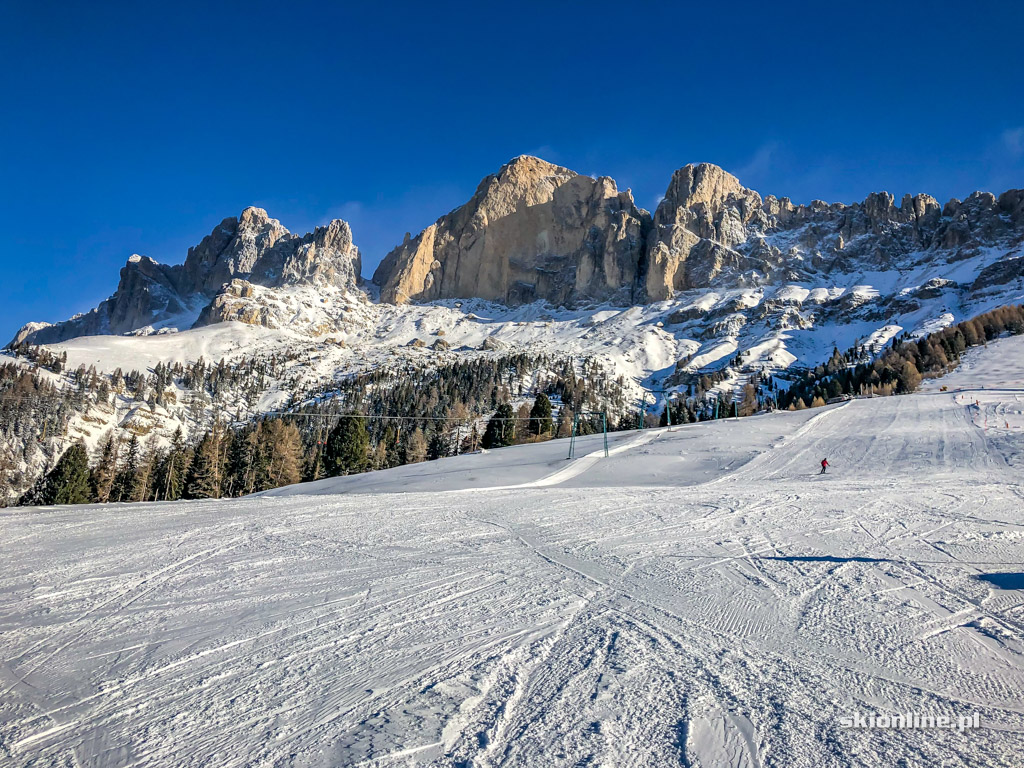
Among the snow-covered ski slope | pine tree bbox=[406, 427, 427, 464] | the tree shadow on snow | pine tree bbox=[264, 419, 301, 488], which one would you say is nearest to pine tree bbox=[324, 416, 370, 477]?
pine tree bbox=[264, 419, 301, 488]

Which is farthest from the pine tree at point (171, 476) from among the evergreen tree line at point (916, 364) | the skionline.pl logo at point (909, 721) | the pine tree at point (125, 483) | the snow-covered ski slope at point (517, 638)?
the evergreen tree line at point (916, 364)

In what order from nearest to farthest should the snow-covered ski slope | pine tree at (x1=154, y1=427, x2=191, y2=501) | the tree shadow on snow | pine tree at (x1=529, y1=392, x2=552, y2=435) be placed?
the snow-covered ski slope, the tree shadow on snow, pine tree at (x1=154, y1=427, x2=191, y2=501), pine tree at (x1=529, y1=392, x2=552, y2=435)

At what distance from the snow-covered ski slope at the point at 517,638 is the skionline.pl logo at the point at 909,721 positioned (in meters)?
0.07

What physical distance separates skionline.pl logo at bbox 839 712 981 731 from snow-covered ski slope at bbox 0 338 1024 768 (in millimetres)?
65

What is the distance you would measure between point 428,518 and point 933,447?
28004 mm

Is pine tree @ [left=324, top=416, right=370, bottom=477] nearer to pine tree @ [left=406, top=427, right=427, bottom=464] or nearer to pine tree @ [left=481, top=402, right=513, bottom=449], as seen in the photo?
pine tree @ [left=406, top=427, right=427, bottom=464]

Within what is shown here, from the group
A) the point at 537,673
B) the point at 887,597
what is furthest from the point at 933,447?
the point at 537,673

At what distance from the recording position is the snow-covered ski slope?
3.79 meters

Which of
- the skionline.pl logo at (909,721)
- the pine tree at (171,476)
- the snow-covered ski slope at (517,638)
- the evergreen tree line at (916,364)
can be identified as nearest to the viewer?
the snow-covered ski slope at (517,638)

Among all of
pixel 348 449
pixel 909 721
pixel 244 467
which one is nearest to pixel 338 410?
pixel 348 449

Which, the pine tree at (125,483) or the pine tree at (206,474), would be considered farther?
the pine tree at (125,483)

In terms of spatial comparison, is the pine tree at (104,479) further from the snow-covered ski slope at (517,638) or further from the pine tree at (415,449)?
the snow-covered ski slope at (517,638)

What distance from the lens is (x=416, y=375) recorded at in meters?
137

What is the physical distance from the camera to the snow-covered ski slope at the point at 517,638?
3.79 m
